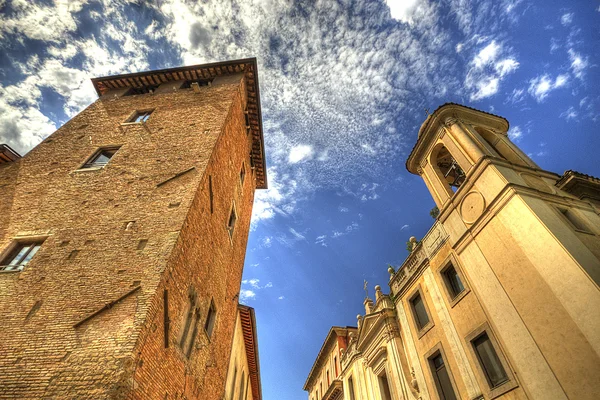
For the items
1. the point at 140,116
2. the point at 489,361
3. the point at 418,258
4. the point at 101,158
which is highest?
the point at 140,116

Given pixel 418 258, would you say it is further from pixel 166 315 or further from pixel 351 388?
pixel 166 315

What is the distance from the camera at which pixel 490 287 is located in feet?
28.6

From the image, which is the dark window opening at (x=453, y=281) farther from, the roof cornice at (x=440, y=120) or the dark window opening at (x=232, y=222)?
the dark window opening at (x=232, y=222)

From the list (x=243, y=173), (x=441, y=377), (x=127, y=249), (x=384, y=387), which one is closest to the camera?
(x=127, y=249)

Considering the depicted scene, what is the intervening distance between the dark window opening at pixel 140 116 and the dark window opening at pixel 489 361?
14573 mm

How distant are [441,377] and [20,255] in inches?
522

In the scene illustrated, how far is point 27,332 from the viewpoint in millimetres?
5680

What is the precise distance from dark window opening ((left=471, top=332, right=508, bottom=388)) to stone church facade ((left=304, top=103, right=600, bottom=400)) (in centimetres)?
3

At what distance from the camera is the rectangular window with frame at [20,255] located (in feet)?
23.5

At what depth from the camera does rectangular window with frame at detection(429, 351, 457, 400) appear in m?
9.49

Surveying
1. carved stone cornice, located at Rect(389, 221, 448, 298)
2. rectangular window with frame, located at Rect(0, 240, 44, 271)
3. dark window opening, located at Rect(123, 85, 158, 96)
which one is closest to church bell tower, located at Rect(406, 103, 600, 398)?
carved stone cornice, located at Rect(389, 221, 448, 298)

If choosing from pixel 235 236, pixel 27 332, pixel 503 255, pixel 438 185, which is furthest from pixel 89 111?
pixel 503 255

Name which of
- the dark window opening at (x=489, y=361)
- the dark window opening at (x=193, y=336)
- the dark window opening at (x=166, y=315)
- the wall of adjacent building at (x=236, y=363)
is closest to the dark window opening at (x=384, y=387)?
the dark window opening at (x=489, y=361)

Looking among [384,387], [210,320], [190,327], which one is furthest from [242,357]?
[190,327]
